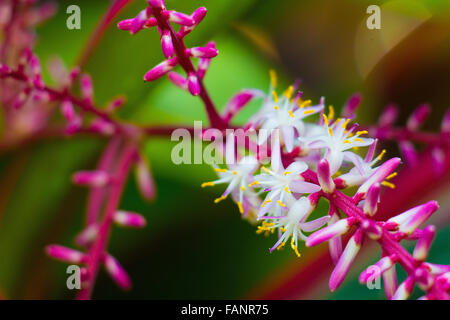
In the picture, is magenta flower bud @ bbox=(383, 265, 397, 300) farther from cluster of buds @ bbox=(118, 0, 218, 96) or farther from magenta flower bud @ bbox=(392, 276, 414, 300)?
cluster of buds @ bbox=(118, 0, 218, 96)

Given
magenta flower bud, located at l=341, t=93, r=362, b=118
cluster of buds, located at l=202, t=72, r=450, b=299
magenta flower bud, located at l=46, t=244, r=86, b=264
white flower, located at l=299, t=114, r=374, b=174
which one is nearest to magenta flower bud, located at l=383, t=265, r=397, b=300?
cluster of buds, located at l=202, t=72, r=450, b=299

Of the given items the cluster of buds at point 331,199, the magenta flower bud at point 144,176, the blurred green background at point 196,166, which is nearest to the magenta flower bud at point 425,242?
the cluster of buds at point 331,199

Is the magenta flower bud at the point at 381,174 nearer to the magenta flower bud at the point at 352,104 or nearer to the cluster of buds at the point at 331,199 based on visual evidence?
the cluster of buds at the point at 331,199

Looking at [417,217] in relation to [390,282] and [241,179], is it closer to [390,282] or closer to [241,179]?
[390,282]

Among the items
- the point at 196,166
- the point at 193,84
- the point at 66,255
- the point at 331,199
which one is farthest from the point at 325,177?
the point at 196,166

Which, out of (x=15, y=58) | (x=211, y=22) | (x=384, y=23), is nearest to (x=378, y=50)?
(x=384, y=23)
